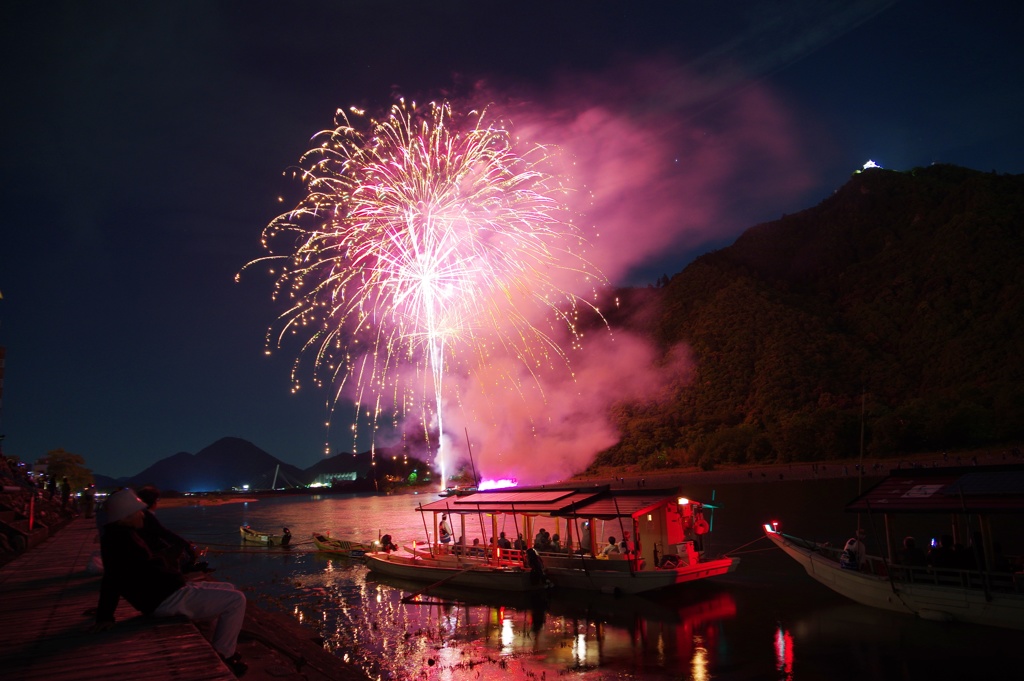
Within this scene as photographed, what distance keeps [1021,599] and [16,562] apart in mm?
21753

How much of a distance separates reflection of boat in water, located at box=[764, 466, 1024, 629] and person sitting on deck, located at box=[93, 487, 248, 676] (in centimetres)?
1443

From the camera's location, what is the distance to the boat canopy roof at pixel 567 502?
69.4 feet

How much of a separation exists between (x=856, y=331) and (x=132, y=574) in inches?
4394

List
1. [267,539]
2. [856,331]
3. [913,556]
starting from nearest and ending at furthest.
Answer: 1. [913,556]
2. [267,539]
3. [856,331]

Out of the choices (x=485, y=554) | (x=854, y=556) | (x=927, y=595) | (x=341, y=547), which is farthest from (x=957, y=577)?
(x=341, y=547)

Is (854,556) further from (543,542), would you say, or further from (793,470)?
(793,470)

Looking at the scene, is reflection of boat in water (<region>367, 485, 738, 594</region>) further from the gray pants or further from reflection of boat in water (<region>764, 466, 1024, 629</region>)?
the gray pants

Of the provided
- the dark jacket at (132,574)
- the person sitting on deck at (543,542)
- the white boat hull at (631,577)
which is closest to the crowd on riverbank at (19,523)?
the dark jacket at (132,574)

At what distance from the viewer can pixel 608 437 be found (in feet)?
363

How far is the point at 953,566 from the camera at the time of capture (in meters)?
15.3

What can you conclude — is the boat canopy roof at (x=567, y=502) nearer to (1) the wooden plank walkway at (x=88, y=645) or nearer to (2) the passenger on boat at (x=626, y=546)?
(2) the passenger on boat at (x=626, y=546)

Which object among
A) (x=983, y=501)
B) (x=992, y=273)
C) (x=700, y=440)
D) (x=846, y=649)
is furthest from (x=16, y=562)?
(x=992, y=273)

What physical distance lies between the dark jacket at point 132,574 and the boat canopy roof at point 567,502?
52.7 feet

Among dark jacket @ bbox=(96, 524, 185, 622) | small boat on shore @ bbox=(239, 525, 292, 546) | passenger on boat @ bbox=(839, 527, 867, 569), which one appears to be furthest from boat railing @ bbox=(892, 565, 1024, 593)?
small boat on shore @ bbox=(239, 525, 292, 546)
